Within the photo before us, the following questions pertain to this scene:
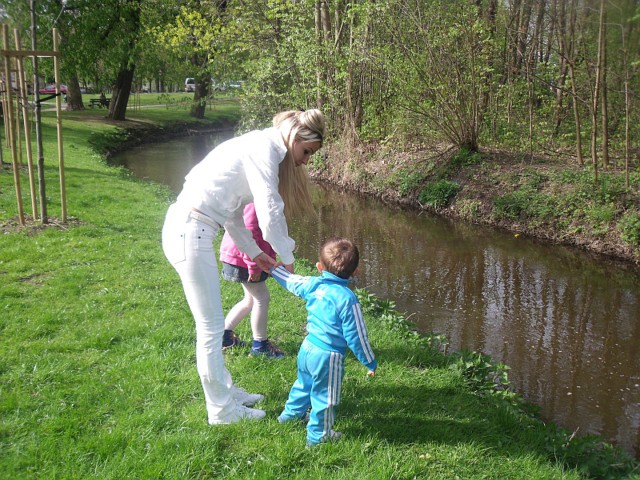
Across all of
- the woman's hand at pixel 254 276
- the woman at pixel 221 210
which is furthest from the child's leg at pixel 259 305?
the woman at pixel 221 210

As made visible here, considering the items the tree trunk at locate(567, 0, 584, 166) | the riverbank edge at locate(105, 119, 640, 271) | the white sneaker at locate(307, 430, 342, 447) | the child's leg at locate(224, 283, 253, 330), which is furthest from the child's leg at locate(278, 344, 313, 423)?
the tree trunk at locate(567, 0, 584, 166)

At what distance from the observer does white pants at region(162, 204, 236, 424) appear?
314cm

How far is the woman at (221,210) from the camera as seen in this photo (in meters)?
3.13

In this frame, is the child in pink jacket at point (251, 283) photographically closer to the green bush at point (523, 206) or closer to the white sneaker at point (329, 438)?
the white sneaker at point (329, 438)

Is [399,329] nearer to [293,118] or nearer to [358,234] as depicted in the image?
[293,118]

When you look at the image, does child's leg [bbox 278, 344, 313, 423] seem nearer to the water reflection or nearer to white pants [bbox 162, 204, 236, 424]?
white pants [bbox 162, 204, 236, 424]

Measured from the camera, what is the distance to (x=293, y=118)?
131 inches

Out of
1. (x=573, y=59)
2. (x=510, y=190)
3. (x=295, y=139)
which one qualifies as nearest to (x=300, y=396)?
(x=295, y=139)

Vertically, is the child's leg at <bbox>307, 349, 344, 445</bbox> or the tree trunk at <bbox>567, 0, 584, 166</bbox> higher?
the tree trunk at <bbox>567, 0, 584, 166</bbox>

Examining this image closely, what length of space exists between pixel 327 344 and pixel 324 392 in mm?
289

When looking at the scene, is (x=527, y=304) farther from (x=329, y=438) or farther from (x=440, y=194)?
(x=440, y=194)

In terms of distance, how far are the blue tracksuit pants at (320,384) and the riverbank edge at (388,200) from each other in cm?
180

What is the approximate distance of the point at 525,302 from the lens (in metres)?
7.57

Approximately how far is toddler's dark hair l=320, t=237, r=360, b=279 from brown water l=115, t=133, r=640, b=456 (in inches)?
108
